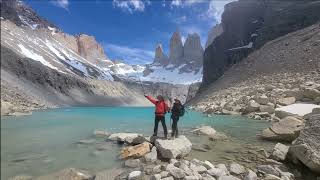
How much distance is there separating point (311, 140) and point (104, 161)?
8.17 meters

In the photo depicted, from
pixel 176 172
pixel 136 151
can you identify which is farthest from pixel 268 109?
pixel 176 172

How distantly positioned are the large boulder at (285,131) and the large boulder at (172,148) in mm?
6136

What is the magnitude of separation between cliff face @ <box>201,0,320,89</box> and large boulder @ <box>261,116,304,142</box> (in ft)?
292

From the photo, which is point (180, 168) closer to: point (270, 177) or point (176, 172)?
point (176, 172)

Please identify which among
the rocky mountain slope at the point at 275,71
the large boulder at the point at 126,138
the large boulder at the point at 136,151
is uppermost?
the rocky mountain slope at the point at 275,71

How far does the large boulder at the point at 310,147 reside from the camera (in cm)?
1166

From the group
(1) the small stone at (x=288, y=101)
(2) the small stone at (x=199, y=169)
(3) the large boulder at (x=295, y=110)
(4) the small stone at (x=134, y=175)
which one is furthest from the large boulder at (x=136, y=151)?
(1) the small stone at (x=288, y=101)

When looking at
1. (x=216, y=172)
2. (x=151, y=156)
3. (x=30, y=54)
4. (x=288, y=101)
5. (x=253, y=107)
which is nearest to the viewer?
(x=216, y=172)

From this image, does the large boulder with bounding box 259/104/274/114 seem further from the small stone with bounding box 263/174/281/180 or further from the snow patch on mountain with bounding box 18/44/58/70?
the snow patch on mountain with bounding box 18/44/58/70

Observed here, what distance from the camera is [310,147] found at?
12055mm

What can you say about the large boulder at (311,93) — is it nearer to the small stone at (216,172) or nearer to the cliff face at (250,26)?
the small stone at (216,172)

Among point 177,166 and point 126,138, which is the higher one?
point 126,138

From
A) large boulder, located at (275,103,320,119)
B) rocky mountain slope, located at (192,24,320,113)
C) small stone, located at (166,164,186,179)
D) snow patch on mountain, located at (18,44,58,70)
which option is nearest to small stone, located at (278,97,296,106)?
rocky mountain slope, located at (192,24,320,113)

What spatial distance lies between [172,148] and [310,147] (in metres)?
5.24
